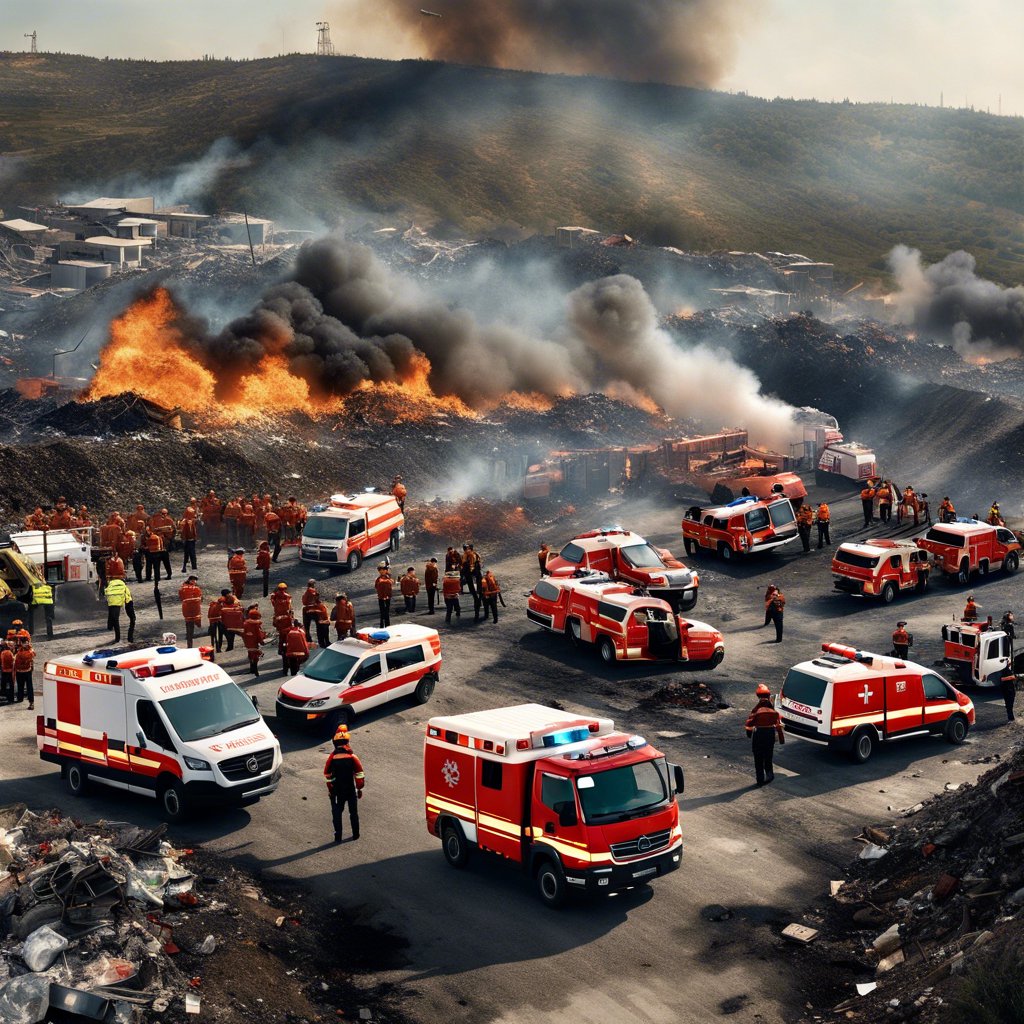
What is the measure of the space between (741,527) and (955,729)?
48.2 feet

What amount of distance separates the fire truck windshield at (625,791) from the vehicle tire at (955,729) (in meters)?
8.90

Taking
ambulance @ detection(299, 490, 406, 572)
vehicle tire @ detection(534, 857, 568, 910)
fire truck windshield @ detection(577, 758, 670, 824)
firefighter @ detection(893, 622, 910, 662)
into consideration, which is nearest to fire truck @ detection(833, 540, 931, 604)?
firefighter @ detection(893, 622, 910, 662)

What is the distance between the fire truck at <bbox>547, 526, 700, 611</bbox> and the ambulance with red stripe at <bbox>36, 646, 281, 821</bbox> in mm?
14285

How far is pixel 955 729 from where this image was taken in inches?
944

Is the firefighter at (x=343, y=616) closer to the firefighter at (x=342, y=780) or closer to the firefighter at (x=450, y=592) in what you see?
the firefighter at (x=450, y=592)

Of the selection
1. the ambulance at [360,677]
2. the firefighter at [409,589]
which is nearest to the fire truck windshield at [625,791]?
the ambulance at [360,677]

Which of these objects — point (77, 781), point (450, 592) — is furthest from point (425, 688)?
point (77, 781)

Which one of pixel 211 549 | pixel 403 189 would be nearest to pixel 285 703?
pixel 211 549

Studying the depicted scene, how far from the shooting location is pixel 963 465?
163 feet

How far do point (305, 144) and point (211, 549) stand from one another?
11589 cm

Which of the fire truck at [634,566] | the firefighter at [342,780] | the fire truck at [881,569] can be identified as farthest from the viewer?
the fire truck at [881,569]

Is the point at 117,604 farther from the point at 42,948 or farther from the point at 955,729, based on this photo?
the point at 955,729

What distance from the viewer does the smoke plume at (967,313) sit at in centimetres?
8931

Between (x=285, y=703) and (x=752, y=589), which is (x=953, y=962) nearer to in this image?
(x=285, y=703)
